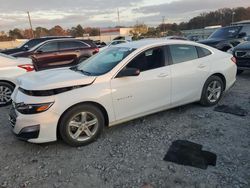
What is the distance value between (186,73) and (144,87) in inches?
42.2

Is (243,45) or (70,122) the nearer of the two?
(70,122)

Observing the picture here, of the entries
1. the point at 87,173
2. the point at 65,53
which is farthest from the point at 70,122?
the point at 65,53

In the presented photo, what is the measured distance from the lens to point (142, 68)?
4.61m

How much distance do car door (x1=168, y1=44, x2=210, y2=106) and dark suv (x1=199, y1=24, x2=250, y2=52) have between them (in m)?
6.38

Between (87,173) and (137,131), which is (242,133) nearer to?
(137,131)

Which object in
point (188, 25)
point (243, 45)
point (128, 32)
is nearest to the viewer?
point (243, 45)

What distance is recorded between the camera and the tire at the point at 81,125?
3.94 meters

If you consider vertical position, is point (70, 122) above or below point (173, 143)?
above

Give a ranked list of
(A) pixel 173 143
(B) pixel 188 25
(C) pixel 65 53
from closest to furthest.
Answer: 1. (A) pixel 173 143
2. (C) pixel 65 53
3. (B) pixel 188 25

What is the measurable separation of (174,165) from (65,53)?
924cm

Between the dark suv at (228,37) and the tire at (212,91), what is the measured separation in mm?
5952

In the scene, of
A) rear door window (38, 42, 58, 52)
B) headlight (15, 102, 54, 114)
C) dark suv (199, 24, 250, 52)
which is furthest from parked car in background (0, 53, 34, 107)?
dark suv (199, 24, 250, 52)

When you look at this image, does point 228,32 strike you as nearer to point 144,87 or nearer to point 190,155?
point 144,87

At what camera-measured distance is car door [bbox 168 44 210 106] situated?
4.97 metres
